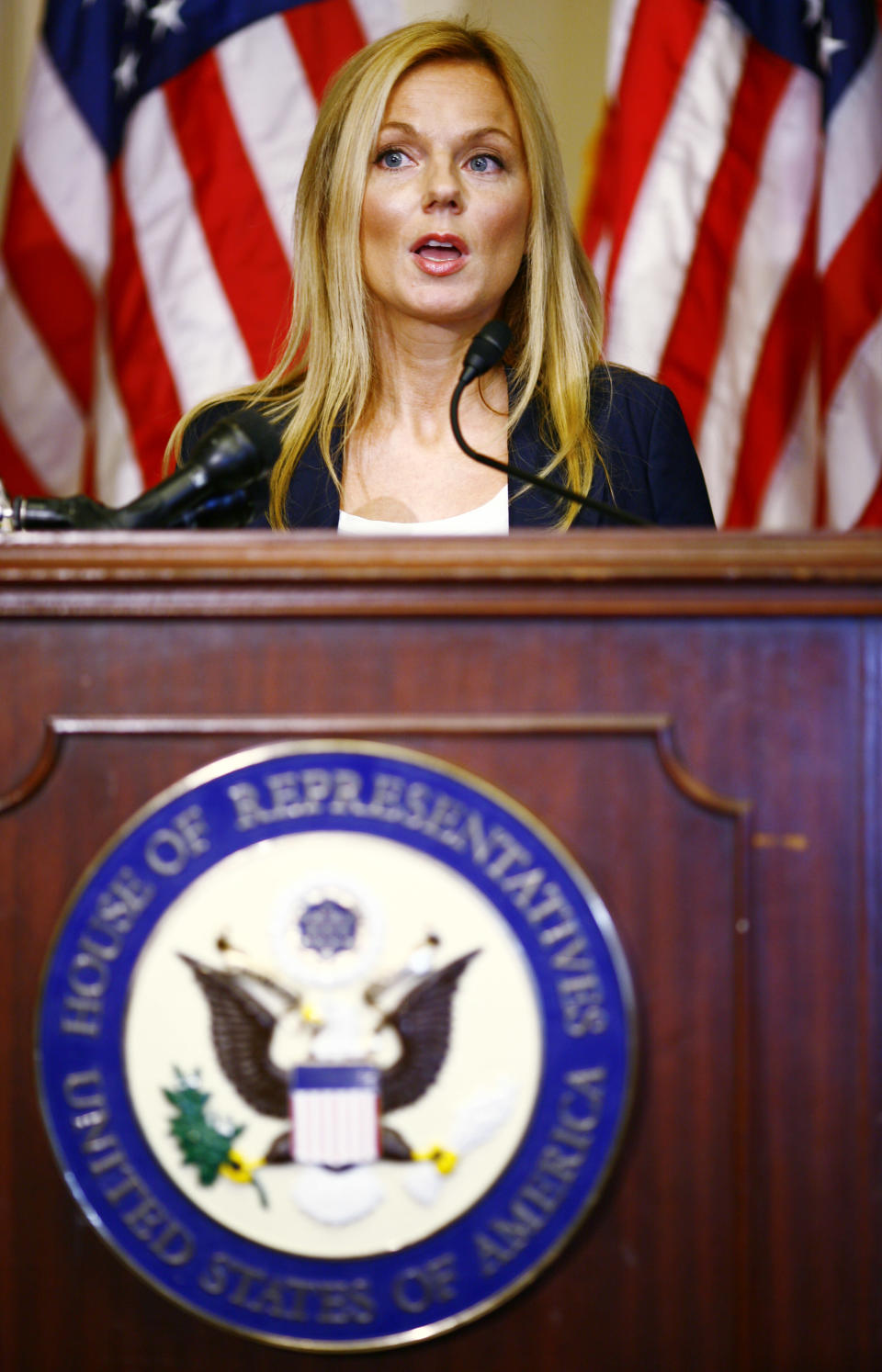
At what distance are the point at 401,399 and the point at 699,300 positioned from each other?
82 centimetres

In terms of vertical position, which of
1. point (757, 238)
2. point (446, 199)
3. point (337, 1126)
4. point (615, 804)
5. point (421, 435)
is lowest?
point (337, 1126)

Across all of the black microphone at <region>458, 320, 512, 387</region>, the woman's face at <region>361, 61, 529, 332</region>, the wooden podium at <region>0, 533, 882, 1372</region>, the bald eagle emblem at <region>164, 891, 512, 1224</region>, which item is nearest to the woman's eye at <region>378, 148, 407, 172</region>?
the woman's face at <region>361, 61, 529, 332</region>

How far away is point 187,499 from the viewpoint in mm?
912

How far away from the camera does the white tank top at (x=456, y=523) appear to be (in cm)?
146

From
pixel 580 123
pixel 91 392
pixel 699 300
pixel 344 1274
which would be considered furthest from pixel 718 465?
pixel 344 1274

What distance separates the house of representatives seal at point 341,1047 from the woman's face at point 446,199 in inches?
35.3

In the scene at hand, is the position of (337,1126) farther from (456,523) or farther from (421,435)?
(421,435)

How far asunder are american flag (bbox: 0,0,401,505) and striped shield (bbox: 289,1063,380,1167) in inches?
67.2

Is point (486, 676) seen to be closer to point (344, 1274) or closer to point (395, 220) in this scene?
point (344, 1274)

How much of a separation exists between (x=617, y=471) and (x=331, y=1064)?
0.94 meters

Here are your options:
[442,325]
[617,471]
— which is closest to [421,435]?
[442,325]

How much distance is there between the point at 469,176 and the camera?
155 cm

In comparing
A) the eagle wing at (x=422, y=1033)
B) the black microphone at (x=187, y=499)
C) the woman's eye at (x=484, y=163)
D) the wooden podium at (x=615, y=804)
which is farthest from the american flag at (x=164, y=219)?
the eagle wing at (x=422, y=1033)

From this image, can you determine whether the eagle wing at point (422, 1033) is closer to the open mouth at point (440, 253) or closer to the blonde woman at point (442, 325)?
the blonde woman at point (442, 325)
